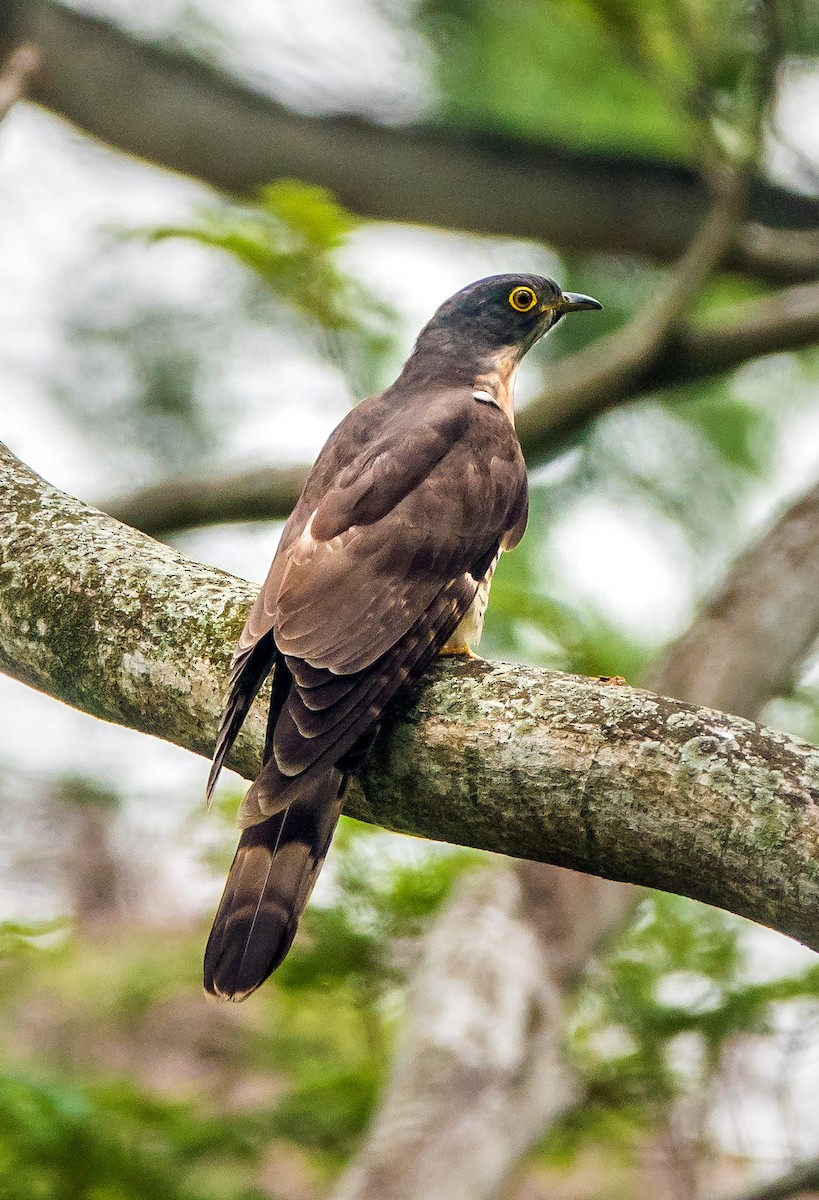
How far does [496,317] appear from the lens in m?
4.86

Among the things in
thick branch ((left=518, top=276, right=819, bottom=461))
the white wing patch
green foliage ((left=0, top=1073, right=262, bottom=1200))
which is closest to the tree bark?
green foliage ((left=0, top=1073, right=262, bottom=1200))

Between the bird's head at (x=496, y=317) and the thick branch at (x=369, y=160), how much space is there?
3.13 meters

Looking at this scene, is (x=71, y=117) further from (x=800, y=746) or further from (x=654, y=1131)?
(x=800, y=746)

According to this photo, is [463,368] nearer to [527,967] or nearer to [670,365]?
[670,365]

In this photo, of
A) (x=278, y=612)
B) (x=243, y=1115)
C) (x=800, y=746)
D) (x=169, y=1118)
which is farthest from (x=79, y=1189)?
(x=800, y=746)

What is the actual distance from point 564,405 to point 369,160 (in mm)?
2604

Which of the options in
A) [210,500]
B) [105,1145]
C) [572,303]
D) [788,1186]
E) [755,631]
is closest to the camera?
[105,1145]

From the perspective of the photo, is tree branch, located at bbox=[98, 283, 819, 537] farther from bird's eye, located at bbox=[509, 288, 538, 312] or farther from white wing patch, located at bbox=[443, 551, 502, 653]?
white wing patch, located at bbox=[443, 551, 502, 653]

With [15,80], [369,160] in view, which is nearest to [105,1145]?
[15,80]

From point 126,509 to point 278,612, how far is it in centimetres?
301

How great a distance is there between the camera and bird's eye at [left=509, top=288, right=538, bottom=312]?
16.0 feet

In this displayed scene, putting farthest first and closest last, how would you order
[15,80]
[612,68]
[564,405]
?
[612,68] → [564,405] → [15,80]

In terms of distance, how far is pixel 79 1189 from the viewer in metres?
4.00

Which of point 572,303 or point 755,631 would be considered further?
point 755,631
